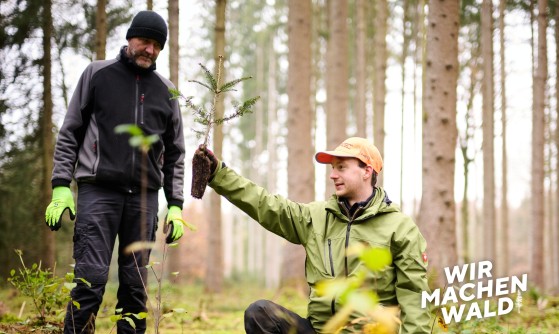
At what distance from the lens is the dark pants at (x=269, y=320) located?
335 cm

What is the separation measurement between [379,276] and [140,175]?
1613mm

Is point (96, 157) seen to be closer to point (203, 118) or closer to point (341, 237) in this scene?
point (203, 118)

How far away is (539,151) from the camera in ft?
38.6

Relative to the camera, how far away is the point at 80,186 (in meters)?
3.52

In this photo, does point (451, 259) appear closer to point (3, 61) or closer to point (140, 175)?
point (140, 175)

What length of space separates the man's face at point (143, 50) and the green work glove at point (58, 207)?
3.08 ft

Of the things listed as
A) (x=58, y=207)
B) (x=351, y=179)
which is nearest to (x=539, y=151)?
(x=351, y=179)

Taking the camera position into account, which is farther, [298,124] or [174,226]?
[298,124]

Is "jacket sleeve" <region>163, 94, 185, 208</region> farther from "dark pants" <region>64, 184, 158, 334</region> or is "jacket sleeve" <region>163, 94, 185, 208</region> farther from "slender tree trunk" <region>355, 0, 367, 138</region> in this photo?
"slender tree trunk" <region>355, 0, 367, 138</region>

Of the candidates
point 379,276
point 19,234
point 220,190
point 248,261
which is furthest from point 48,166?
point 248,261

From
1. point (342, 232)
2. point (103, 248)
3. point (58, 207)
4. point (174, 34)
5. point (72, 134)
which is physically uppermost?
point (174, 34)

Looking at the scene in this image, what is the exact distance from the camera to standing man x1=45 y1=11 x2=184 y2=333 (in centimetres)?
333

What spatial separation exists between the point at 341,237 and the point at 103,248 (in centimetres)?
146

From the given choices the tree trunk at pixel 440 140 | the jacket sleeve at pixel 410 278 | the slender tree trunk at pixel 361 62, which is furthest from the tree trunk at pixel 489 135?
the jacket sleeve at pixel 410 278
